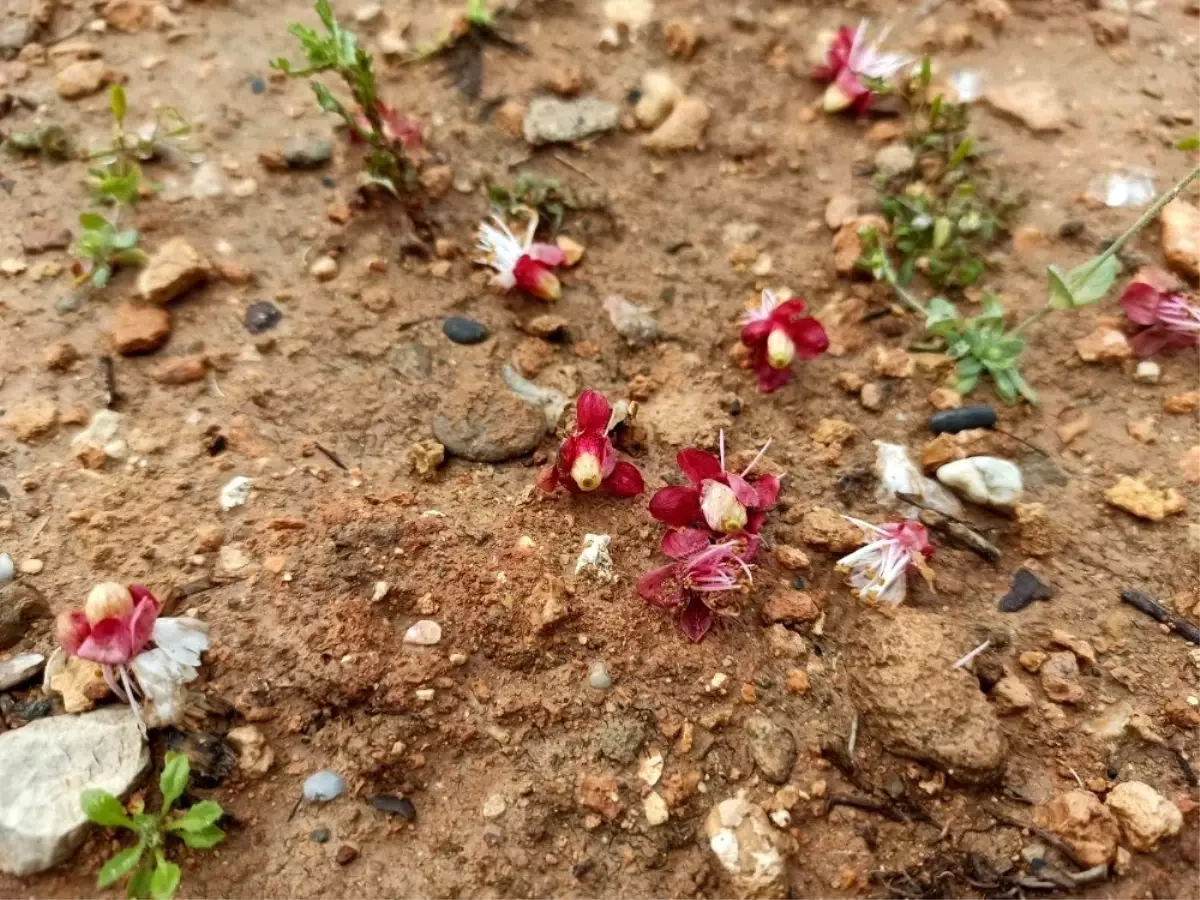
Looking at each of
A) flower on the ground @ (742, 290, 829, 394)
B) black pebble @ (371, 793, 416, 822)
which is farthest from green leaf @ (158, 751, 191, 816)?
flower on the ground @ (742, 290, 829, 394)

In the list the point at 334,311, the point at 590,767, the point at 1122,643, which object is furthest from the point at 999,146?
the point at 590,767

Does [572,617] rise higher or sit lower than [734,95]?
lower

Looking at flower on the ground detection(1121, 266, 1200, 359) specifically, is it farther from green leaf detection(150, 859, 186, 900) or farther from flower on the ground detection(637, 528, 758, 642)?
green leaf detection(150, 859, 186, 900)

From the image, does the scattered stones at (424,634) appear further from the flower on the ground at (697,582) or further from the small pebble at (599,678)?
the flower on the ground at (697,582)

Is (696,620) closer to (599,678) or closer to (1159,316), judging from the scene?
(599,678)

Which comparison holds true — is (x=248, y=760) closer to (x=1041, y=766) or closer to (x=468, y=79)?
(x=1041, y=766)

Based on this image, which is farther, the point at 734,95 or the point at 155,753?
the point at 734,95

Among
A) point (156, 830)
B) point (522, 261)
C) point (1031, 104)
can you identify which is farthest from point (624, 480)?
point (1031, 104)
